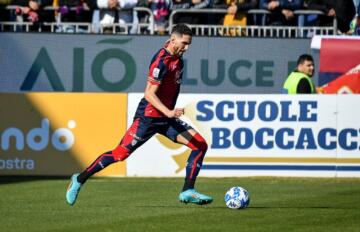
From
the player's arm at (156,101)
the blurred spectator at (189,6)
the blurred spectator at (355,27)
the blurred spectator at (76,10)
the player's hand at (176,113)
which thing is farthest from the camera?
the blurred spectator at (355,27)

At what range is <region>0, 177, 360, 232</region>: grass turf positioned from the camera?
1170 centimetres

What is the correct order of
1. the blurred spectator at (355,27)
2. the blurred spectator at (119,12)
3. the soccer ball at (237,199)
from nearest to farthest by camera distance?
1. the soccer ball at (237,199)
2. the blurred spectator at (119,12)
3. the blurred spectator at (355,27)

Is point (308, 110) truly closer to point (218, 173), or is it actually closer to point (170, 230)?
point (218, 173)

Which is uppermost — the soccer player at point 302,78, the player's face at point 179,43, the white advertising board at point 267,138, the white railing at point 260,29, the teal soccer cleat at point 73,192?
the player's face at point 179,43

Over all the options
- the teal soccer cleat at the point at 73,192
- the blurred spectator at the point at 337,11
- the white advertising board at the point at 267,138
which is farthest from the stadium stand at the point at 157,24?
the teal soccer cleat at the point at 73,192

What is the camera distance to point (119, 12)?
74.5 ft

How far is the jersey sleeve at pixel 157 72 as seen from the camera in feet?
43.9

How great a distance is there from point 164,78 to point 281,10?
31.3ft

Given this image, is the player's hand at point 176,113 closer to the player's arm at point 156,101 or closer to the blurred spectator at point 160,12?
the player's arm at point 156,101

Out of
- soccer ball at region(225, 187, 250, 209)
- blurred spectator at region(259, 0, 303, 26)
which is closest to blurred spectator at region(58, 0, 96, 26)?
blurred spectator at region(259, 0, 303, 26)

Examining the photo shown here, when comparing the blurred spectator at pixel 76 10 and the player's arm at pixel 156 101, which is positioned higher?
the player's arm at pixel 156 101

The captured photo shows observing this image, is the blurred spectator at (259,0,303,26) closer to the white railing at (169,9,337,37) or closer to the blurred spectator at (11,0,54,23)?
the white railing at (169,9,337,37)

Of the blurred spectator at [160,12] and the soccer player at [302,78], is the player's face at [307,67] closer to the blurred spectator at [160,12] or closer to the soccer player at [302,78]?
the soccer player at [302,78]

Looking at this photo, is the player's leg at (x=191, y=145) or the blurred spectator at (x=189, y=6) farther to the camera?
the blurred spectator at (x=189, y=6)
